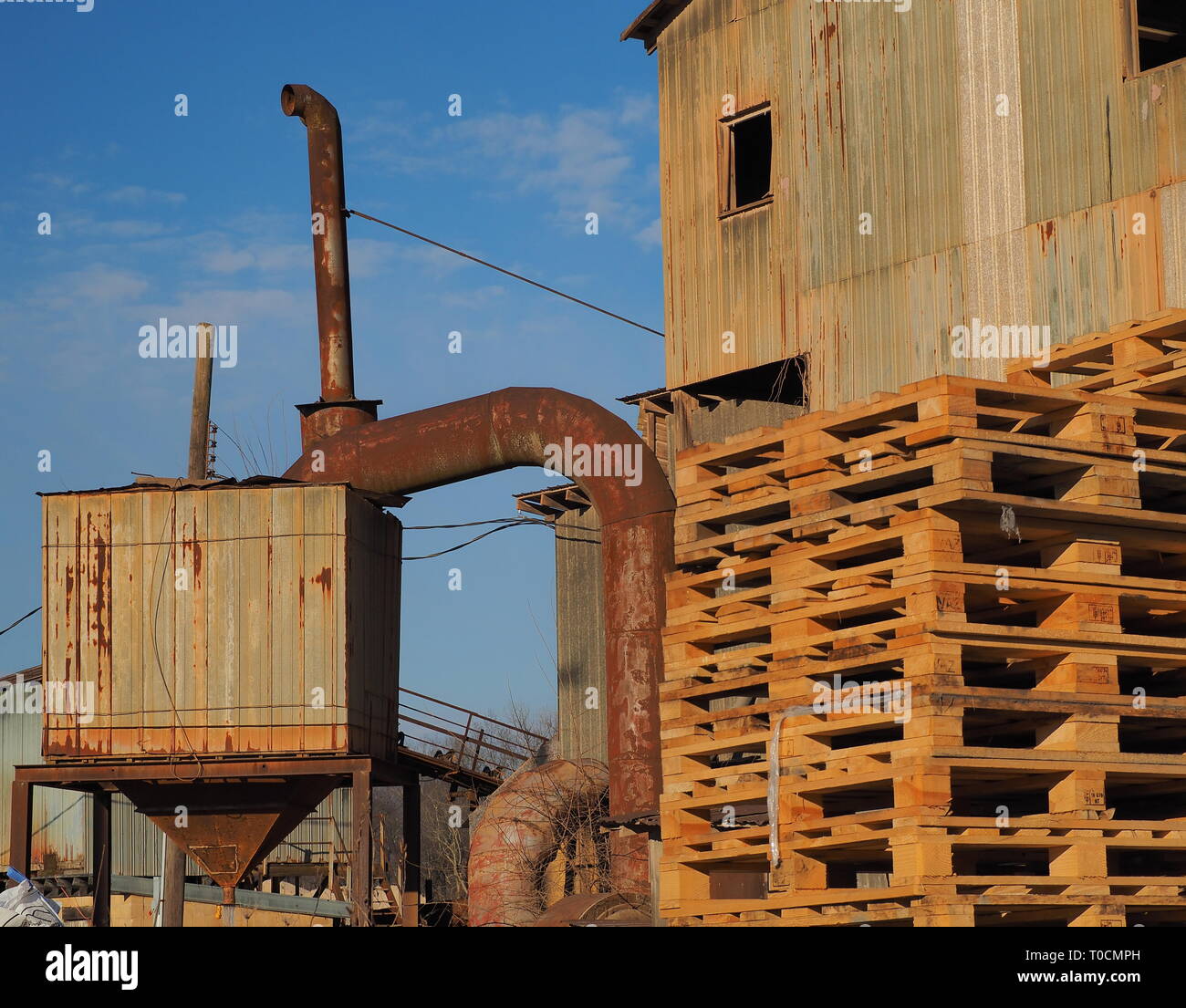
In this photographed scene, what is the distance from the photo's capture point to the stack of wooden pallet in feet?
31.0

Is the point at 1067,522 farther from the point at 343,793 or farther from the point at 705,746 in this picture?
the point at 343,793

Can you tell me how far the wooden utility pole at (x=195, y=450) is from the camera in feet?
67.7

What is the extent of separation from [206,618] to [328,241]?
5738 mm

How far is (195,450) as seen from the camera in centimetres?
2270

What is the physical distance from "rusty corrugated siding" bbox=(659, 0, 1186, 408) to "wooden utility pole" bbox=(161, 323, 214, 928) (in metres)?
7.66

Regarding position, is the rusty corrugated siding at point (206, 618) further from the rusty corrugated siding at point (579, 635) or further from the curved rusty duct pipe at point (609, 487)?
the rusty corrugated siding at point (579, 635)

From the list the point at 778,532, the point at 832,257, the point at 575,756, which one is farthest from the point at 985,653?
the point at 575,756

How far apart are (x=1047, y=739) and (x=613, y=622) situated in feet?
19.0

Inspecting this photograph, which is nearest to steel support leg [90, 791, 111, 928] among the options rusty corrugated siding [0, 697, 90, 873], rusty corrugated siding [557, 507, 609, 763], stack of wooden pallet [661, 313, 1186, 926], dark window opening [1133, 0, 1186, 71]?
stack of wooden pallet [661, 313, 1186, 926]

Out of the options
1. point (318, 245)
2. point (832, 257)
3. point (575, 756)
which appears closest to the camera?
point (832, 257)

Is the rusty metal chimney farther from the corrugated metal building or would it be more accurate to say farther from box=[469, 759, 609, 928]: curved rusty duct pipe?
the corrugated metal building

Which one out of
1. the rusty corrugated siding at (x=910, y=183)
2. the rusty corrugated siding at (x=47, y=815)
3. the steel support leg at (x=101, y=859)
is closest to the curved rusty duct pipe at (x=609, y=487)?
the rusty corrugated siding at (x=910, y=183)

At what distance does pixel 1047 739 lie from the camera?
979 cm

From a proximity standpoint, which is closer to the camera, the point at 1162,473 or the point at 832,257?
the point at 1162,473
